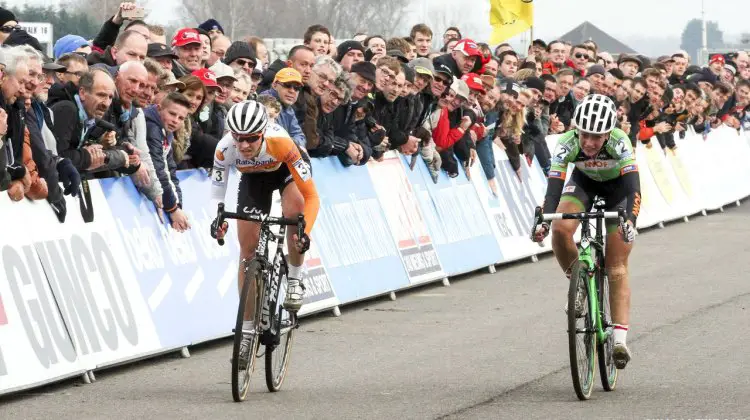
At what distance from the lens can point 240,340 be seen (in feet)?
30.8

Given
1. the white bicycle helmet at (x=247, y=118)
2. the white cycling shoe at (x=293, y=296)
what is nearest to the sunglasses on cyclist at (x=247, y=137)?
the white bicycle helmet at (x=247, y=118)

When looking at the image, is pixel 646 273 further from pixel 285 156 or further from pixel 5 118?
pixel 5 118

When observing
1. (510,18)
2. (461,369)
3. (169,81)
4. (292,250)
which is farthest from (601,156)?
(510,18)

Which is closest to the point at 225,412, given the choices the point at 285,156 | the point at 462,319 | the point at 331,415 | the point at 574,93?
the point at 331,415

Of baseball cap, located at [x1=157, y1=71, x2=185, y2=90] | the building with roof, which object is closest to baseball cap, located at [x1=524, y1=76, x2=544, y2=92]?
baseball cap, located at [x1=157, y1=71, x2=185, y2=90]

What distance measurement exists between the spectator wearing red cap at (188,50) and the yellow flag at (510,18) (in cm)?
1152

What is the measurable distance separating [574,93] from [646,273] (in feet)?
15.5

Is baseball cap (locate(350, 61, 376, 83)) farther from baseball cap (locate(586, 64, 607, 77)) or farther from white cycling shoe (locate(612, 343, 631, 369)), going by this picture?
baseball cap (locate(586, 64, 607, 77))

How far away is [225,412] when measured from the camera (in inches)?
360

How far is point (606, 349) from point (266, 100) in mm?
4318

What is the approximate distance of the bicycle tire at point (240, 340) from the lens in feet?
30.6

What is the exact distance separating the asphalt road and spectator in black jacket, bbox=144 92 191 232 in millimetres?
1108

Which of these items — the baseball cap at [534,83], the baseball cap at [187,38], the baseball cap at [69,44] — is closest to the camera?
the baseball cap at [69,44]

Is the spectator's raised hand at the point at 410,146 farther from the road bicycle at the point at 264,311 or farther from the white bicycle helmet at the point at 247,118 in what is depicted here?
the white bicycle helmet at the point at 247,118
